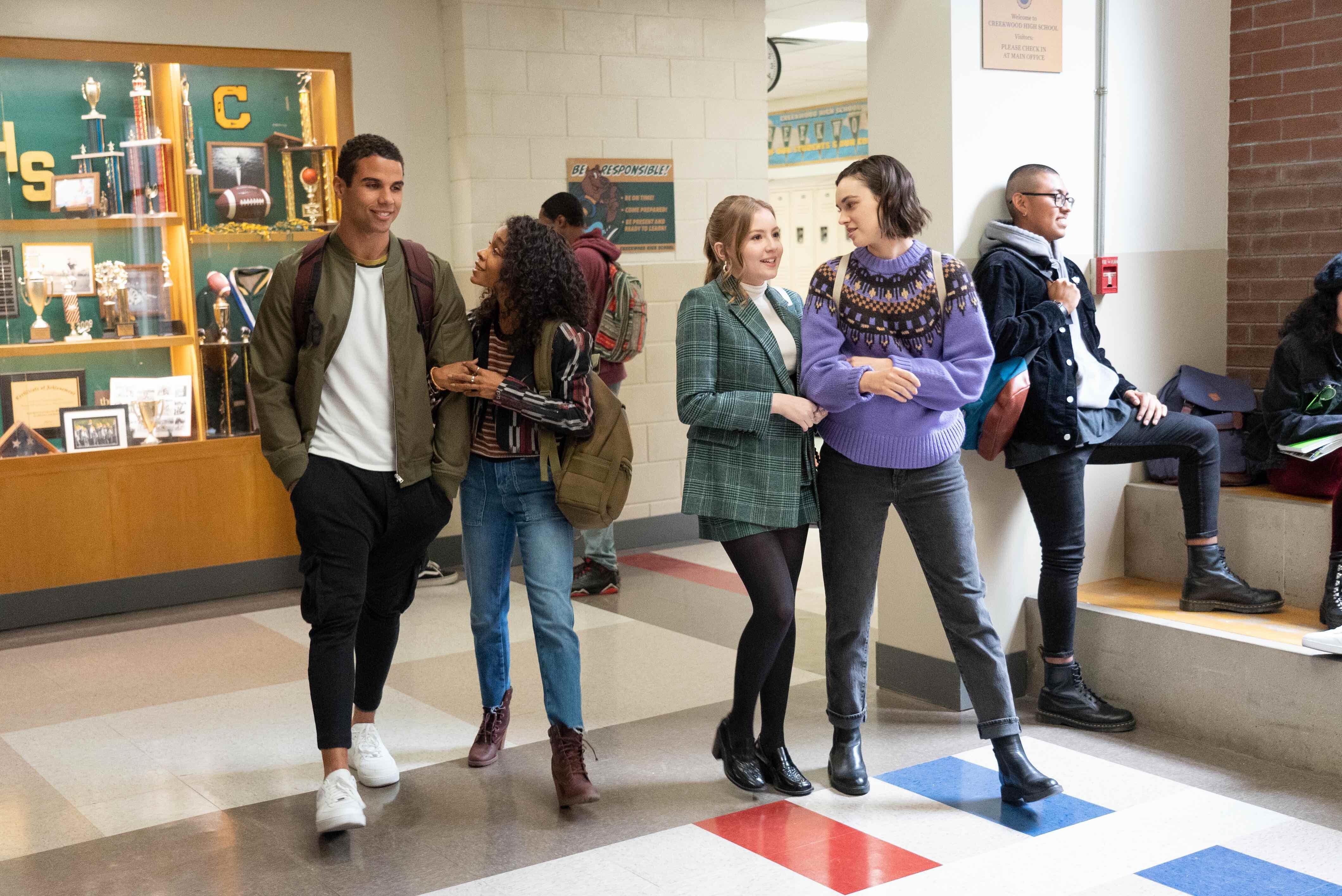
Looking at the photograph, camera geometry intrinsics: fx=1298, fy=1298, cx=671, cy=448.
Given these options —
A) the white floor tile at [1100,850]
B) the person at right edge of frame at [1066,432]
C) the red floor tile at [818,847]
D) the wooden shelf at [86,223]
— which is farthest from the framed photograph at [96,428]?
the white floor tile at [1100,850]

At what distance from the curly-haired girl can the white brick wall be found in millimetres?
2999

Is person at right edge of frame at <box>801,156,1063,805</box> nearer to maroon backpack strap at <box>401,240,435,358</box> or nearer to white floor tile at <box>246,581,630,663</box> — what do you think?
maroon backpack strap at <box>401,240,435,358</box>

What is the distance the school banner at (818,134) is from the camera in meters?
12.7

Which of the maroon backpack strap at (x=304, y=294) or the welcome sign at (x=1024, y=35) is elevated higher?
the welcome sign at (x=1024, y=35)

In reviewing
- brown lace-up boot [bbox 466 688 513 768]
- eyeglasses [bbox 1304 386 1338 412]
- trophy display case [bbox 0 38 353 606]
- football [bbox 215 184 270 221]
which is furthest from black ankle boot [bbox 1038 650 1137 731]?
football [bbox 215 184 270 221]

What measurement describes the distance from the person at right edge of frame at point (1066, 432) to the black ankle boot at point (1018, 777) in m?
0.65

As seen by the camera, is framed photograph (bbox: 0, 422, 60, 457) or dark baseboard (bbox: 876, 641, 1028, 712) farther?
framed photograph (bbox: 0, 422, 60, 457)

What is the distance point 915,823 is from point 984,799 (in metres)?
0.25

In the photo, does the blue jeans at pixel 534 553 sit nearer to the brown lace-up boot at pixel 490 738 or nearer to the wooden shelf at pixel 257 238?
the brown lace-up boot at pixel 490 738

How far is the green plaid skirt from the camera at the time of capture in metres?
3.17

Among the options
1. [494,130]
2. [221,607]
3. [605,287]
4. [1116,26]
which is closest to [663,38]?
[494,130]

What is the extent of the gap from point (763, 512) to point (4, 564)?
3.82m

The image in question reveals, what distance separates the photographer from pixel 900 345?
3.15m

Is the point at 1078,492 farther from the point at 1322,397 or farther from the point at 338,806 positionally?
the point at 338,806
